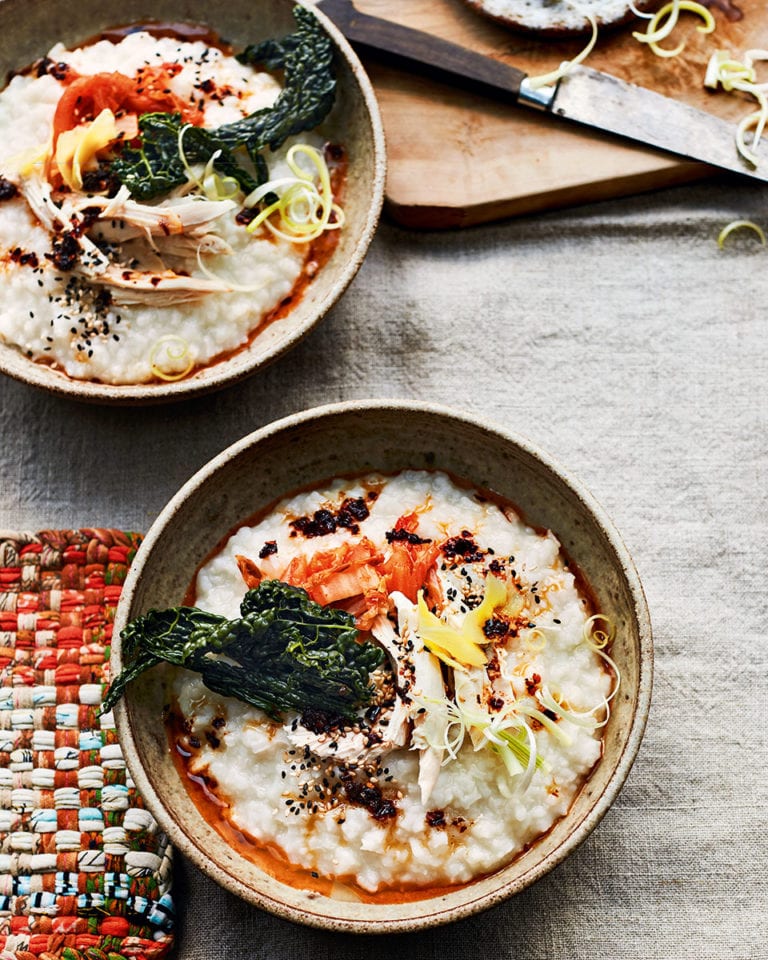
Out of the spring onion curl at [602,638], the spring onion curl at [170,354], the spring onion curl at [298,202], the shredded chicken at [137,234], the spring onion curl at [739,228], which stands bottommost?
the spring onion curl at [602,638]

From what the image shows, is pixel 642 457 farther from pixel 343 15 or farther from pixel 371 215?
pixel 343 15

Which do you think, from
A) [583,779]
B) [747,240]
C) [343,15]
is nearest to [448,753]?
[583,779]

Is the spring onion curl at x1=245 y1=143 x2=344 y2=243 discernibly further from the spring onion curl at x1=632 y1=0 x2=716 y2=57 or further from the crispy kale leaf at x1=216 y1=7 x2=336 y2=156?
the spring onion curl at x1=632 y1=0 x2=716 y2=57

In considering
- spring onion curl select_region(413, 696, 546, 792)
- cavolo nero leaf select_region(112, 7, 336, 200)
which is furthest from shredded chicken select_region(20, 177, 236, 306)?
spring onion curl select_region(413, 696, 546, 792)

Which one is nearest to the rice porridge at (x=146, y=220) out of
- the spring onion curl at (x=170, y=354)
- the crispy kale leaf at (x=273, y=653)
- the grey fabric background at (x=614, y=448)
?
the spring onion curl at (x=170, y=354)

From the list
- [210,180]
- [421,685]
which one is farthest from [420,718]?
[210,180]

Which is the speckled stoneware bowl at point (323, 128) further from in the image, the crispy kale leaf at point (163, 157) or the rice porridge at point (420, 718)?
the rice porridge at point (420, 718)
